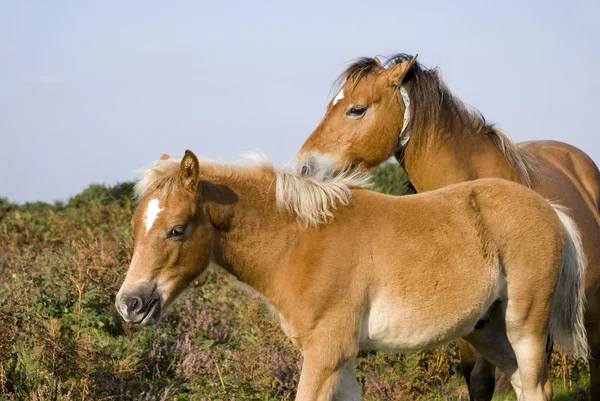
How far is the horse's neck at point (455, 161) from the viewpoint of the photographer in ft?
19.0

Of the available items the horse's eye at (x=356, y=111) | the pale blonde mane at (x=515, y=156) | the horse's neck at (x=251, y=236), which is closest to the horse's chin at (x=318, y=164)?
the horse's eye at (x=356, y=111)

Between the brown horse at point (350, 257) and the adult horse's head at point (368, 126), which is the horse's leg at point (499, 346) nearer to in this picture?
the brown horse at point (350, 257)

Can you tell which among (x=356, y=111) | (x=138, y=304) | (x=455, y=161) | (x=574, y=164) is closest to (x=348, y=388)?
(x=138, y=304)

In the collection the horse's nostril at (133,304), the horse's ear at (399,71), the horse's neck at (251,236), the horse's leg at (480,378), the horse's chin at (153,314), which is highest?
the horse's ear at (399,71)

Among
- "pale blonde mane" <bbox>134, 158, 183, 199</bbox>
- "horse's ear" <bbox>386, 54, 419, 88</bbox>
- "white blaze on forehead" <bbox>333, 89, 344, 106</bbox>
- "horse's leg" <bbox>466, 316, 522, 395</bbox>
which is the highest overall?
"horse's ear" <bbox>386, 54, 419, 88</bbox>

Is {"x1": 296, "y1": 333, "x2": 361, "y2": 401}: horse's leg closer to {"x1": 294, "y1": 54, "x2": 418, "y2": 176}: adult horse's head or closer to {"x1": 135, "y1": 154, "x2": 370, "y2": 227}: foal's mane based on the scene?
{"x1": 135, "y1": 154, "x2": 370, "y2": 227}: foal's mane

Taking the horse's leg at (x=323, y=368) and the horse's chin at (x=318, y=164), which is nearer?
the horse's leg at (x=323, y=368)

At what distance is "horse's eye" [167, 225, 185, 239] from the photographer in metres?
4.29

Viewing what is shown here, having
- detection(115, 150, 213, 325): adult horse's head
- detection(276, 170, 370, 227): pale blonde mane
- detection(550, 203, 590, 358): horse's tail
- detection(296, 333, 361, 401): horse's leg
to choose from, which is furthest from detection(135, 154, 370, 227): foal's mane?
detection(550, 203, 590, 358): horse's tail

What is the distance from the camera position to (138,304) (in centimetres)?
423

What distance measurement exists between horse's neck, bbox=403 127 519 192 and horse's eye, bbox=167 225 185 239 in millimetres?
2170

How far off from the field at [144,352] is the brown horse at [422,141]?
3.42 ft

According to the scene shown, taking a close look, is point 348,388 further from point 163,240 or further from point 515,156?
point 515,156

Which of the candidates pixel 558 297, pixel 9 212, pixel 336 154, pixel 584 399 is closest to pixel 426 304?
pixel 558 297
